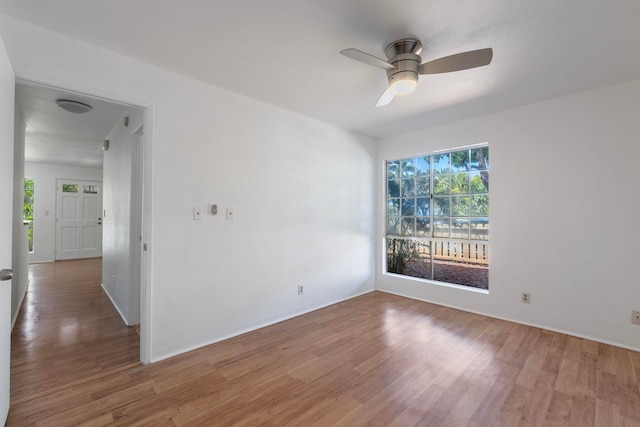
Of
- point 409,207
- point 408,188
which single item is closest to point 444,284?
point 409,207

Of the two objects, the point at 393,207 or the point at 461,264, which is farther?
the point at 393,207

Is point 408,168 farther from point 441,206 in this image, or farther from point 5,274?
point 5,274

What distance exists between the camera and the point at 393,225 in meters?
4.63

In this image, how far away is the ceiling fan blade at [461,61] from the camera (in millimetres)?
1763

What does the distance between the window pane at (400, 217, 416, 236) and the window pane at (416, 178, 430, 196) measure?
423 millimetres

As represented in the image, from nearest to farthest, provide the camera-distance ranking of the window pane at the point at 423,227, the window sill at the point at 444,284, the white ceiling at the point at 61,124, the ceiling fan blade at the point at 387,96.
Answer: the ceiling fan blade at the point at 387,96
the white ceiling at the point at 61,124
the window sill at the point at 444,284
the window pane at the point at 423,227

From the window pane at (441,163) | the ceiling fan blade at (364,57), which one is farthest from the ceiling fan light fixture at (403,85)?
the window pane at (441,163)

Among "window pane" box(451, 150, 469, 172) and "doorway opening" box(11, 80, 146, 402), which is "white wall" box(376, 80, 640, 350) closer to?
"window pane" box(451, 150, 469, 172)

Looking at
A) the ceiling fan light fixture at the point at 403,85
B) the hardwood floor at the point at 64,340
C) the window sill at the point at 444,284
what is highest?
the ceiling fan light fixture at the point at 403,85

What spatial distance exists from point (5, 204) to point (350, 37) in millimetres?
2346

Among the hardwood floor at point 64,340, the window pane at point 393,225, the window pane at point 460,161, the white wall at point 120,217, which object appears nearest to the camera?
the hardwood floor at point 64,340

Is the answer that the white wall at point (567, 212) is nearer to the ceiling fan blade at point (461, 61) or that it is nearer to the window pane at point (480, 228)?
the window pane at point (480, 228)

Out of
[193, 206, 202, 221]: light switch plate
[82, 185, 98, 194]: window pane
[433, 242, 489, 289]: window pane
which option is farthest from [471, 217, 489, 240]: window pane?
[82, 185, 98, 194]: window pane

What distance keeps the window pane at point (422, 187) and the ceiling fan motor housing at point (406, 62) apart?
93.5 inches
